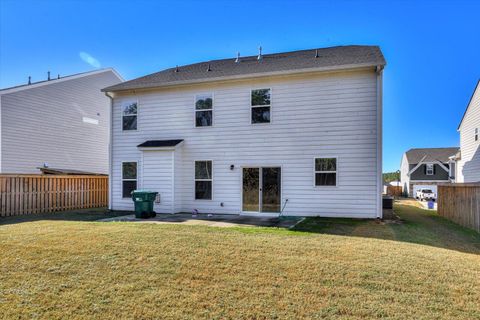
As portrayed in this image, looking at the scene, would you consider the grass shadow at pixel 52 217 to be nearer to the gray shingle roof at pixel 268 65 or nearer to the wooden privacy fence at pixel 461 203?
the gray shingle roof at pixel 268 65

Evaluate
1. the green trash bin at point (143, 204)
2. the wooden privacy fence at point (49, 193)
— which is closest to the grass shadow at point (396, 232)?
the green trash bin at point (143, 204)

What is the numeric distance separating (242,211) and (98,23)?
12.1m

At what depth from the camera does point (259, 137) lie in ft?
38.9

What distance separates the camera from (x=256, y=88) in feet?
39.3

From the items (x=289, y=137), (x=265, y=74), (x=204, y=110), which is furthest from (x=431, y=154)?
(x=204, y=110)

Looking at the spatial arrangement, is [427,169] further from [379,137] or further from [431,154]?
[379,137]

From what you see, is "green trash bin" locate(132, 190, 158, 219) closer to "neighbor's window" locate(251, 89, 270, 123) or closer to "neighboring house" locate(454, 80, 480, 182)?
"neighbor's window" locate(251, 89, 270, 123)

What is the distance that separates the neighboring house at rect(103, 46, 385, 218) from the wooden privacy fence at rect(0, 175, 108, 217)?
212 centimetres

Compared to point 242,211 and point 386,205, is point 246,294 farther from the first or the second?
point 386,205

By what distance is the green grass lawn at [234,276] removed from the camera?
3.88 metres

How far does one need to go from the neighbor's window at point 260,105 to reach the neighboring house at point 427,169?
32.7 m

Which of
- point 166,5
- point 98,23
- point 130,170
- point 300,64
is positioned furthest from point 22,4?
point 300,64

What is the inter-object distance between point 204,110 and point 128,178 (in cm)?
468

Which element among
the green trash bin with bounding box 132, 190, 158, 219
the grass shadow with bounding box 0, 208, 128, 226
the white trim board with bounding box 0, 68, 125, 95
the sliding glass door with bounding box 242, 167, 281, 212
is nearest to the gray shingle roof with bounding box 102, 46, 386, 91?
the sliding glass door with bounding box 242, 167, 281, 212
